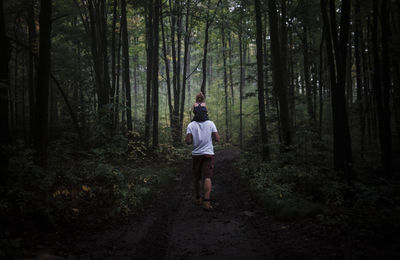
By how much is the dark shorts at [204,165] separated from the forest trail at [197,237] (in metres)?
0.86

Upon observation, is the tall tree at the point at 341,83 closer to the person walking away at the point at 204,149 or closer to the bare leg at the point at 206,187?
the person walking away at the point at 204,149

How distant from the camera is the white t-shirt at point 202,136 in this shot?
6.54 m

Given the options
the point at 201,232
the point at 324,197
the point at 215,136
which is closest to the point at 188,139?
the point at 215,136

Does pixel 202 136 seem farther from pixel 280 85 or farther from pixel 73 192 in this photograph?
pixel 280 85

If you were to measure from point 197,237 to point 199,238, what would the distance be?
→ 62 mm

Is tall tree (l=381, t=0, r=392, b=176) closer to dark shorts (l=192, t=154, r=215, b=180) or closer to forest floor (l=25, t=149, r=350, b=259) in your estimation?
forest floor (l=25, t=149, r=350, b=259)

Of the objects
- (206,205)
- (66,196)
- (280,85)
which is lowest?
(206,205)

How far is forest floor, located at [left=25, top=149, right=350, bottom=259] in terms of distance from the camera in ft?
13.1

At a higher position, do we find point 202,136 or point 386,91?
point 386,91

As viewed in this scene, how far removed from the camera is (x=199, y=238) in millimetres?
4699

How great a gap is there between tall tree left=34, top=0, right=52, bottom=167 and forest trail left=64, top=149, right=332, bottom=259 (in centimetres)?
344

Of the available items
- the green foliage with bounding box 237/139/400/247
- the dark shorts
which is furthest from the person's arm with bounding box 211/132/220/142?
the green foliage with bounding box 237/139/400/247

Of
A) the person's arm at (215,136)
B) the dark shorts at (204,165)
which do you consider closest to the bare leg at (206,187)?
the dark shorts at (204,165)

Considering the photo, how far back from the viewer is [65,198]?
610 cm
